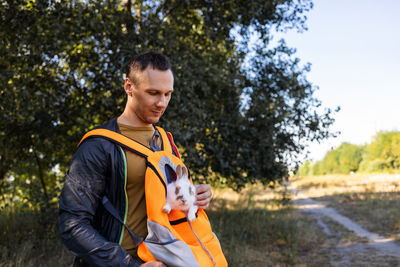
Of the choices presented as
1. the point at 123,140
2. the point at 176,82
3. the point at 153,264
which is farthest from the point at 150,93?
the point at 176,82

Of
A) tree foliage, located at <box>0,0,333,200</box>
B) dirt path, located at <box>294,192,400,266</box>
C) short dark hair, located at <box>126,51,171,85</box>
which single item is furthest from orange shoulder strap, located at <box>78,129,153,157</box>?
dirt path, located at <box>294,192,400,266</box>

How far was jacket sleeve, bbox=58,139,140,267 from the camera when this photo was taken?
1574 mm

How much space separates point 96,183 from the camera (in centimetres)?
169

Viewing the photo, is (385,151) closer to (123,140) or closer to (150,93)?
(150,93)

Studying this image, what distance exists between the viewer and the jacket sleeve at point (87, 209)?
1.57m

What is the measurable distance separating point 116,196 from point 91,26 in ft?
16.9

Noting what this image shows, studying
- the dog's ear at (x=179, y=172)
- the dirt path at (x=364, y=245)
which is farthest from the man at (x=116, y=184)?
the dirt path at (x=364, y=245)

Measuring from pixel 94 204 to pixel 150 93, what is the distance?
2.11 ft

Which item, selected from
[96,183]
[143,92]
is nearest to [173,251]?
[96,183]

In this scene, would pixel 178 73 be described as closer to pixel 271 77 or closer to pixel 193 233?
pixel 271 77

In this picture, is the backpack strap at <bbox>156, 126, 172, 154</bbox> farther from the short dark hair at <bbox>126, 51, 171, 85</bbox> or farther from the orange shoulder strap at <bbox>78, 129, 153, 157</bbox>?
the short dark hair at <bbox>126, 51, 171, 85</bbox>

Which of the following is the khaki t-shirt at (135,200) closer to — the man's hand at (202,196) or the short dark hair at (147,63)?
the man's hand at (202,196)

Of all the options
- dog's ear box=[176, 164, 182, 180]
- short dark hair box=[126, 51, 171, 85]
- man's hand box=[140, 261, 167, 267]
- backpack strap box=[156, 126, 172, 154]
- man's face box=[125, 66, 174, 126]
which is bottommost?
man's hand box=[140, 261, 167, 267]

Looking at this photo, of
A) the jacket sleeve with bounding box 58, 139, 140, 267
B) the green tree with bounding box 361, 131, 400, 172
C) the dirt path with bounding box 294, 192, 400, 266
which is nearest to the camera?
the jacket sleeve with bounding box 58, 139, 140, 267
